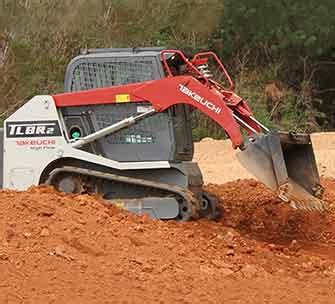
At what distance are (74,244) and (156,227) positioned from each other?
4.21ft

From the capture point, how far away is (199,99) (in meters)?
9.22

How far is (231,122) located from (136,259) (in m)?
2.37

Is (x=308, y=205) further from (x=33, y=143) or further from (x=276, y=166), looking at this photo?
(x=33, y=143)

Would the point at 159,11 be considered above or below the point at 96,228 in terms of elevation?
above

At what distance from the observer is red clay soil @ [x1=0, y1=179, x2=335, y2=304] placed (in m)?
6.62

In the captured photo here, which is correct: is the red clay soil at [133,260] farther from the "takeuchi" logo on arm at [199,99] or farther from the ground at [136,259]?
the "takeuchi" logo on arm at [199,99]

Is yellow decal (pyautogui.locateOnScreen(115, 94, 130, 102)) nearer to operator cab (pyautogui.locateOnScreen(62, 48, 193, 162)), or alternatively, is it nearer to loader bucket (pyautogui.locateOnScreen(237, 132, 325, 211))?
operator cab (pyautogui.locateOnScreen(62, 48, 193, 162))

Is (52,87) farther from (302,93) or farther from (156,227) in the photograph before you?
(156,227)

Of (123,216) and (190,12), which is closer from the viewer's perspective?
(123,216)

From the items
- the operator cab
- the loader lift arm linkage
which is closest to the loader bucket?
the loader lift arm linkage

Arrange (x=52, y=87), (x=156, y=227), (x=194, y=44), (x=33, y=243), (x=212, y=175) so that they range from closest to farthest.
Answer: (x=33, y=243)
(x=156, y=227)
(x=212, y=175)
(x=52, y=87)
(x=194, y=44)

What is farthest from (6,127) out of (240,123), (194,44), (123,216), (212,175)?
(194,44)

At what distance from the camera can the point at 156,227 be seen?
8523 millimetres

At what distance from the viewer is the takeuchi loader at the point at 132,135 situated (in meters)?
9.28
